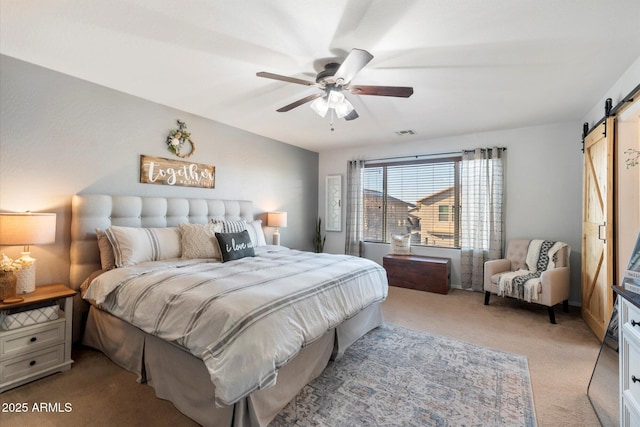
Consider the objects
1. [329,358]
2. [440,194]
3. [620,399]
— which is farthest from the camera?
[440,194]

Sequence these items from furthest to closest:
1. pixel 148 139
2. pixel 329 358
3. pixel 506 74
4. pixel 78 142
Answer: pixel 148 139 → pixel 78 142 → pixel 506 74 → pixel 329 358

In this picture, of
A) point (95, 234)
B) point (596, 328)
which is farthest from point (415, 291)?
point (95, 234)

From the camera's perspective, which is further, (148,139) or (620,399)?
(148,139)

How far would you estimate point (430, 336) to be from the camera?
295cm

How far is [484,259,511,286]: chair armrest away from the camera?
12.8ft

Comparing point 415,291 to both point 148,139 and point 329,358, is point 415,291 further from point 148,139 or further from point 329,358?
point 148,139

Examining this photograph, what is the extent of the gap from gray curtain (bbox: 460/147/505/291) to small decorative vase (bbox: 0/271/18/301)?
5298 millimetres

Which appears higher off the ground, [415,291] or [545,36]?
[545,36]

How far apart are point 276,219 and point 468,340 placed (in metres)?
3.13

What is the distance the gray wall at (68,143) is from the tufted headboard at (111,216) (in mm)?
128

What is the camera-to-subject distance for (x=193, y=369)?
175cm

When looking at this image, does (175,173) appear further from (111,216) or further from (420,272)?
(420,272)

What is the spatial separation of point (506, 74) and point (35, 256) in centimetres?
455

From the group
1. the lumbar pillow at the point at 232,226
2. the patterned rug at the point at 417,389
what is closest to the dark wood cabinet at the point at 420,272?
the patterned rug at the point at 417,389
